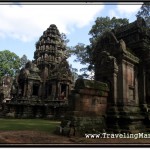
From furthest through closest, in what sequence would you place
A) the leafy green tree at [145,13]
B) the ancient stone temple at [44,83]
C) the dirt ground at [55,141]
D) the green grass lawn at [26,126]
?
the ancient stone temple at [44,83] → the leafy green tree at [145,13] → the green grass lawn at [26,126] → the dirt ground at [55,141]

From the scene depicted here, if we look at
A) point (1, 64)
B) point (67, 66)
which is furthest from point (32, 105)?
point (1, 64)

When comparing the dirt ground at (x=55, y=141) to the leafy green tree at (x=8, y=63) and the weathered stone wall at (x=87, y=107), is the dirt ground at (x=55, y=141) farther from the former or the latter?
the leafy green tree at (x=8, y=63)

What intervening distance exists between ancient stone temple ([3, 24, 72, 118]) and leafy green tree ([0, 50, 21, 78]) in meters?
10.4

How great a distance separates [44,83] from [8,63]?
1608cm

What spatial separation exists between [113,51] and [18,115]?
61.7ft

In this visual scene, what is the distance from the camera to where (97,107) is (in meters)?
11.1

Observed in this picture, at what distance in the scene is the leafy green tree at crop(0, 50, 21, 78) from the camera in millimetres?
47638

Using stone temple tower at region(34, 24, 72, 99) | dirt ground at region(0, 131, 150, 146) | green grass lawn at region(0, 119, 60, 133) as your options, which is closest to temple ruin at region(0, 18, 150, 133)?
dirt ground at region(0, 131, 150, 146)

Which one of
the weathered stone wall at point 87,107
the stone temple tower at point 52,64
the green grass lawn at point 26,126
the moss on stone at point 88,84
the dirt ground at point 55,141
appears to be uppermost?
the stone temple tower at point 52,64

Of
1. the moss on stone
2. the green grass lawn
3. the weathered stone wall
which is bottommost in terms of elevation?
the green grass lawn

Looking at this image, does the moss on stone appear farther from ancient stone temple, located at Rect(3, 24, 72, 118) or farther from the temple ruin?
ancient stone temple, located at Rect(3, 24, 72, 118)

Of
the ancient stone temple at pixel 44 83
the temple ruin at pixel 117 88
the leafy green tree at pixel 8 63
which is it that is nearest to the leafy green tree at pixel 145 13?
the temple ruin at pixel 117 88

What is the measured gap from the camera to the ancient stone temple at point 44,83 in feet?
93.6

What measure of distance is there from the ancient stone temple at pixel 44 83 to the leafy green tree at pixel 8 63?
10.4 metres
